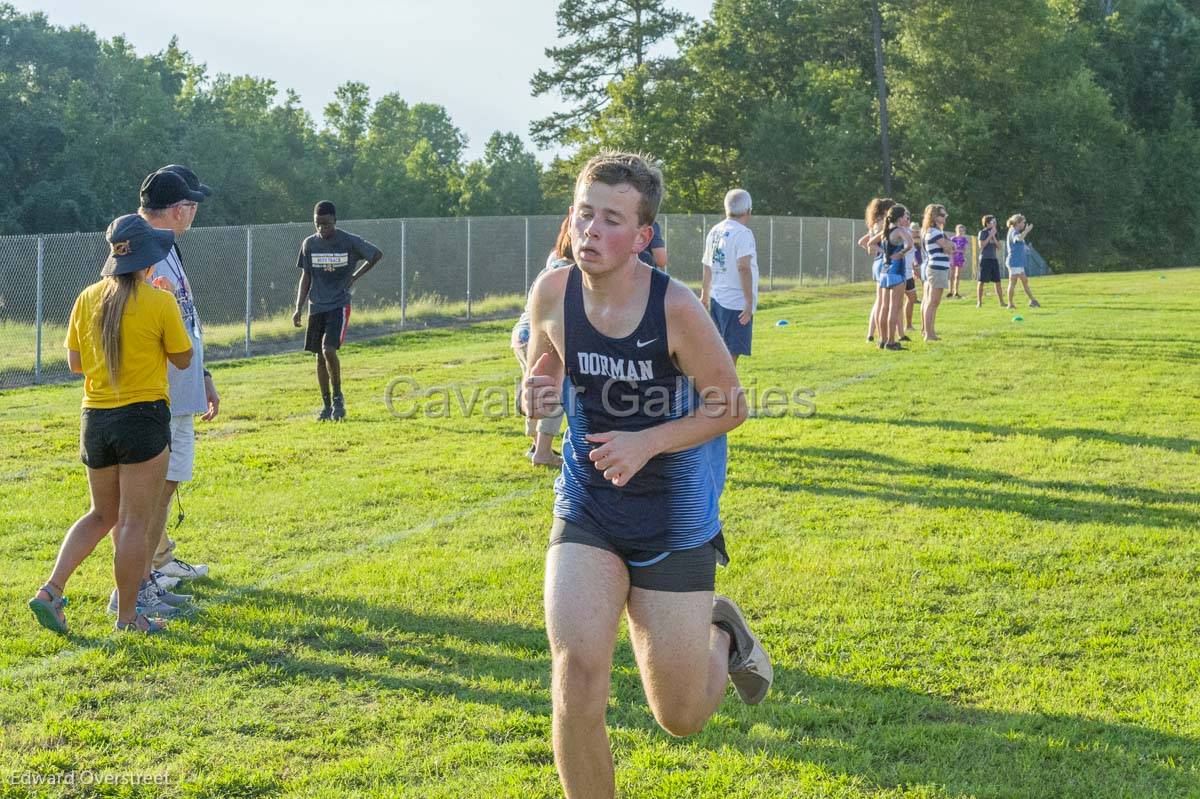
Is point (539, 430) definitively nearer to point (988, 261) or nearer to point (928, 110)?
point (988, 261)

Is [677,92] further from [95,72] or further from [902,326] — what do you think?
[902,326]

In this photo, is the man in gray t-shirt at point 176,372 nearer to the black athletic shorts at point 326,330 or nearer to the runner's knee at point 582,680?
the runner's knee at point 582,680

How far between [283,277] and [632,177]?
26634 millimetres

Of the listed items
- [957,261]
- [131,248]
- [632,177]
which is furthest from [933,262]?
[632,177]

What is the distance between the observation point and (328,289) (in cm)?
1192

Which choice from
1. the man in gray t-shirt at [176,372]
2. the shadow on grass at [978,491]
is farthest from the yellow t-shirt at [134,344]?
the shadow on grass at [978,491]

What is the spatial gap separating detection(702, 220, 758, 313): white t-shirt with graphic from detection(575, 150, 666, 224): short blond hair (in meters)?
6.92

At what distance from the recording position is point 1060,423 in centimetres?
1128

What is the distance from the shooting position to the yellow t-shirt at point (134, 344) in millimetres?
5398

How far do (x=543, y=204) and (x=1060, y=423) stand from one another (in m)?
56.6

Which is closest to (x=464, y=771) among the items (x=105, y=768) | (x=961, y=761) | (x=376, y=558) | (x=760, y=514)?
(x=105, y=768)

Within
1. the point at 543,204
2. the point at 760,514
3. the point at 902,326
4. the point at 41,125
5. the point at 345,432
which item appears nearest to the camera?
the point at 760,514

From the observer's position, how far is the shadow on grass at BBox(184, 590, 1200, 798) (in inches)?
163

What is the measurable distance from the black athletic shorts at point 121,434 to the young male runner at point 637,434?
2.41 metres
